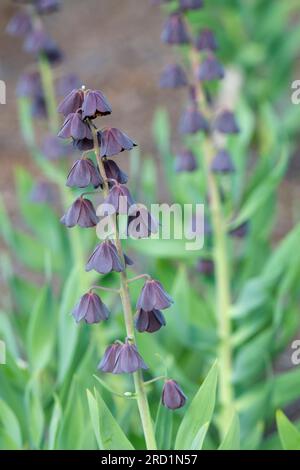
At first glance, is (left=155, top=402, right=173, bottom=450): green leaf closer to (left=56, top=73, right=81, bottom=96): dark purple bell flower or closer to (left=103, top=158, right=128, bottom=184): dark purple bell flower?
(left=103, top=158, right=128, bottom=184): dark purple bell flower

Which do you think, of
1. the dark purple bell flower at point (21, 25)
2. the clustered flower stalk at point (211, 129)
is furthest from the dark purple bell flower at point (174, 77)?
the dark purple bell flower at point (21, 25)

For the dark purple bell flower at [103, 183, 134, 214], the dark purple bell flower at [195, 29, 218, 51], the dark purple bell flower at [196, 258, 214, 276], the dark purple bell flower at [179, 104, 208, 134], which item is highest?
the dark purple bell flower at [195, 29, 218, 51]

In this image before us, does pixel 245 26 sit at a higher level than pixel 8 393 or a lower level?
higher

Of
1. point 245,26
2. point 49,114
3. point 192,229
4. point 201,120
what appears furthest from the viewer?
point 245,26

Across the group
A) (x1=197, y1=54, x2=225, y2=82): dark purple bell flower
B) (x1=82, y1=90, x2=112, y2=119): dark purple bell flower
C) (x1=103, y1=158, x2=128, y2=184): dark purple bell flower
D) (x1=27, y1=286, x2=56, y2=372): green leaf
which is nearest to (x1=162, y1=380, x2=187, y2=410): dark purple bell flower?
(x1=103, y1=158, x2=128, y2=184): dark purple bell flower

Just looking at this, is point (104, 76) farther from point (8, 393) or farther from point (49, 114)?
point (8, 393)

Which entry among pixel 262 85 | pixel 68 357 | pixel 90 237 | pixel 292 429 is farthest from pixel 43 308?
pixel 262 85

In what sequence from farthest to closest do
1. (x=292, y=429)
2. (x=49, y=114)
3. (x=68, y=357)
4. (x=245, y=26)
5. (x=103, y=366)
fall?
(x=245, y=26) → (x=49, y=114) → (x=68, y=357) → (x=292, y=429) → (x=103, y=366)
